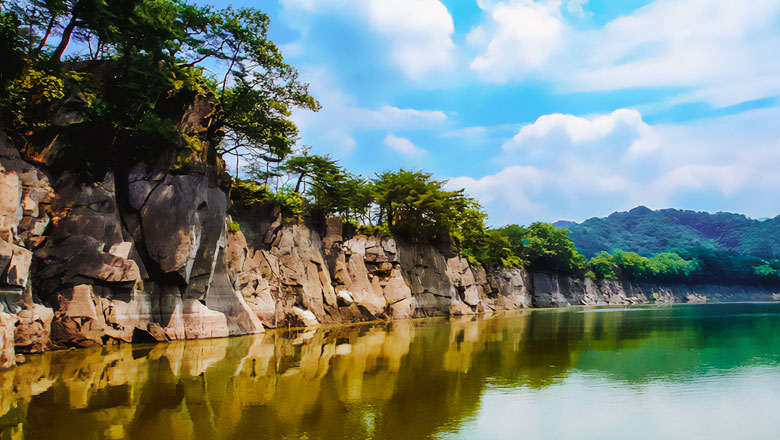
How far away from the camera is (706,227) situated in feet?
595

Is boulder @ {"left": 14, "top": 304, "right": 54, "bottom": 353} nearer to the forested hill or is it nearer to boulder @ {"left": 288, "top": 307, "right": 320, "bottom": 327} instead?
boulder @ {"left": 288, "top": 307, "right": 320, "bottom": 327}

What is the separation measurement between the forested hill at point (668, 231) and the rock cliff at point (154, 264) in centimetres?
14009

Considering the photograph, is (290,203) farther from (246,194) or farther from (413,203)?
(413,203)

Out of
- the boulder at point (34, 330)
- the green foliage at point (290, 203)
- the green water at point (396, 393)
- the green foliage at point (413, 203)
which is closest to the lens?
the green water at point (396, 393)

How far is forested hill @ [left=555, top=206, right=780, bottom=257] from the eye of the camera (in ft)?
501

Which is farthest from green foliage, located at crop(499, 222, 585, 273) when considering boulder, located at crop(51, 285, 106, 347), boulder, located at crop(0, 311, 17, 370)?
boulder, located at crop(0, 311, 17, 370)

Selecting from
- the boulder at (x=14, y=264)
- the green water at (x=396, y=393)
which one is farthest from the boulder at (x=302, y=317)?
the boulder at (x=14, y=264)

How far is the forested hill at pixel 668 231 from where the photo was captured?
153 m

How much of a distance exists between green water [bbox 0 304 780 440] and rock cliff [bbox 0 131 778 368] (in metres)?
1.47

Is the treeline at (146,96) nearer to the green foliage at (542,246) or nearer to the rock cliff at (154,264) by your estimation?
the rock cliff at (154,264)

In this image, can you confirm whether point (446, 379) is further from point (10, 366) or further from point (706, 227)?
point (706, 227)

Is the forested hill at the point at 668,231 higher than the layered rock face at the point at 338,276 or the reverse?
higher

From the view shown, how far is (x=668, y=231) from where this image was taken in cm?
17575

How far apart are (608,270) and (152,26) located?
69050 mm
